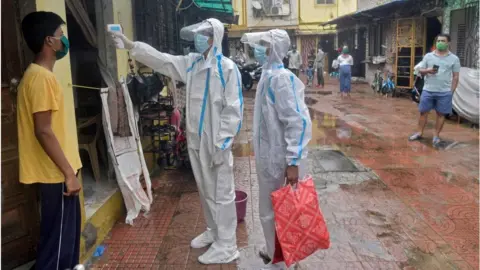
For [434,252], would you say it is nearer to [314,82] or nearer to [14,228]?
[14,228]

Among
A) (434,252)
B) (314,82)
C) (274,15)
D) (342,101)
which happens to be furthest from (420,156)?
(274,15)

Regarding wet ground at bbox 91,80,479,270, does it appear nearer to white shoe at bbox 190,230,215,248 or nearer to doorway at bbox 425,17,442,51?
white shoe at bbox 190,230,215,248

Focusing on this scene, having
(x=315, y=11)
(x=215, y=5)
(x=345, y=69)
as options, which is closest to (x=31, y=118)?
(x=215, y=5)

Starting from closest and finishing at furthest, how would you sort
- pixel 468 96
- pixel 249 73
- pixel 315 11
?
pixel 468 96 → pixel 249 73 → pixel 315 11

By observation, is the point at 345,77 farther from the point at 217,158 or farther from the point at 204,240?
the point at 217,158

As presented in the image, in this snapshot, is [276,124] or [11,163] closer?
[11,163]

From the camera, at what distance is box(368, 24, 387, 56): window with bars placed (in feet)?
52.6

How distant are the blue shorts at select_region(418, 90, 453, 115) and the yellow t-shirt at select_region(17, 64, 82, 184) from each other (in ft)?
19.8

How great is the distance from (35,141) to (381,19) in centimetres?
1502

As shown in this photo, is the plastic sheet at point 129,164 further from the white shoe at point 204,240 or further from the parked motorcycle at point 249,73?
the parked motorcycle at point 249,73

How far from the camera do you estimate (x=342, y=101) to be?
12727mm

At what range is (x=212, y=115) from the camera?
3322 millimetres

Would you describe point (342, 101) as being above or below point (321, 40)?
below

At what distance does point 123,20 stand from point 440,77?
474 centimetres
